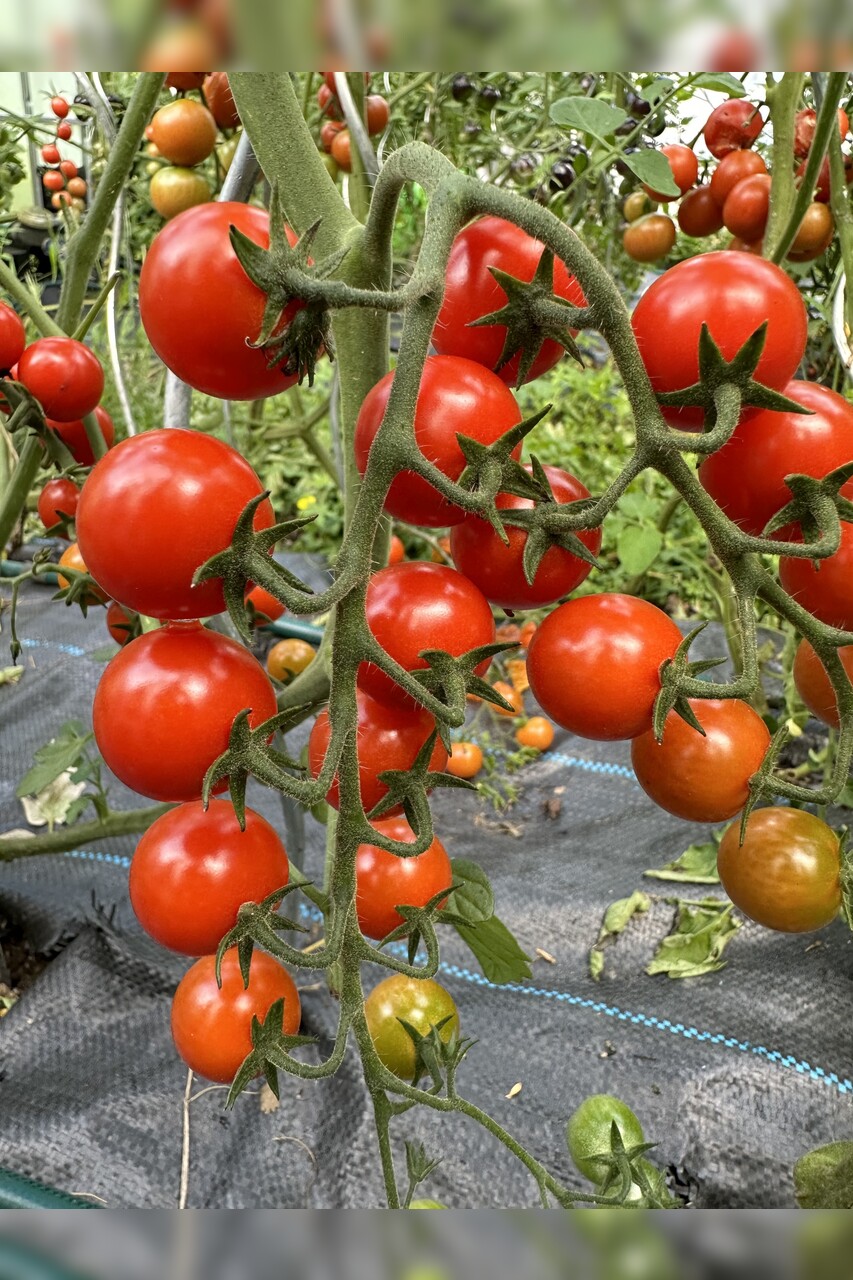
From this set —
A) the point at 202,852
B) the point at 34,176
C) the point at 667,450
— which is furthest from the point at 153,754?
the point at 34,176

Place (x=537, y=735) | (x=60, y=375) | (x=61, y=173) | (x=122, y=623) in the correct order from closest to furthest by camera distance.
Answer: (x=60, y=375)
(x=122, y=623)
(x=61, y=173)
(x=537, y=735)

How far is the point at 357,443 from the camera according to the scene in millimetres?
395

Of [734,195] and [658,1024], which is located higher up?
[734,195]

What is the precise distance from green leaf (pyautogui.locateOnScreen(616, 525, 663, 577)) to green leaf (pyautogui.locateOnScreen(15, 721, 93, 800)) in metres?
0.85

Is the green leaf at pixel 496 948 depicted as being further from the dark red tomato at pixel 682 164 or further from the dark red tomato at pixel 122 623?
the dark red tomato at pixel 682 164

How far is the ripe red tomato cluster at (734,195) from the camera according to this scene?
100 centimetres

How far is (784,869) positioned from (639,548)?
41.3 inches

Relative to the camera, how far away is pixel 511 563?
40 cm

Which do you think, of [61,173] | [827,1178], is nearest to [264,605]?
[827,1178]

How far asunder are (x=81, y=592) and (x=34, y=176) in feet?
7.42

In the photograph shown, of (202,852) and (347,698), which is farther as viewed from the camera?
(202,852)

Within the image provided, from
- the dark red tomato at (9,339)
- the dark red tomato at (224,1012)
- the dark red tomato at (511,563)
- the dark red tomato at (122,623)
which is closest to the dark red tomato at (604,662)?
the dark red tomato at (511,563)

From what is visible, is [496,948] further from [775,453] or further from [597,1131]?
[775,453]

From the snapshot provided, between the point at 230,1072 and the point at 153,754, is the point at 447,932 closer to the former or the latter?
the point at 230,1072
